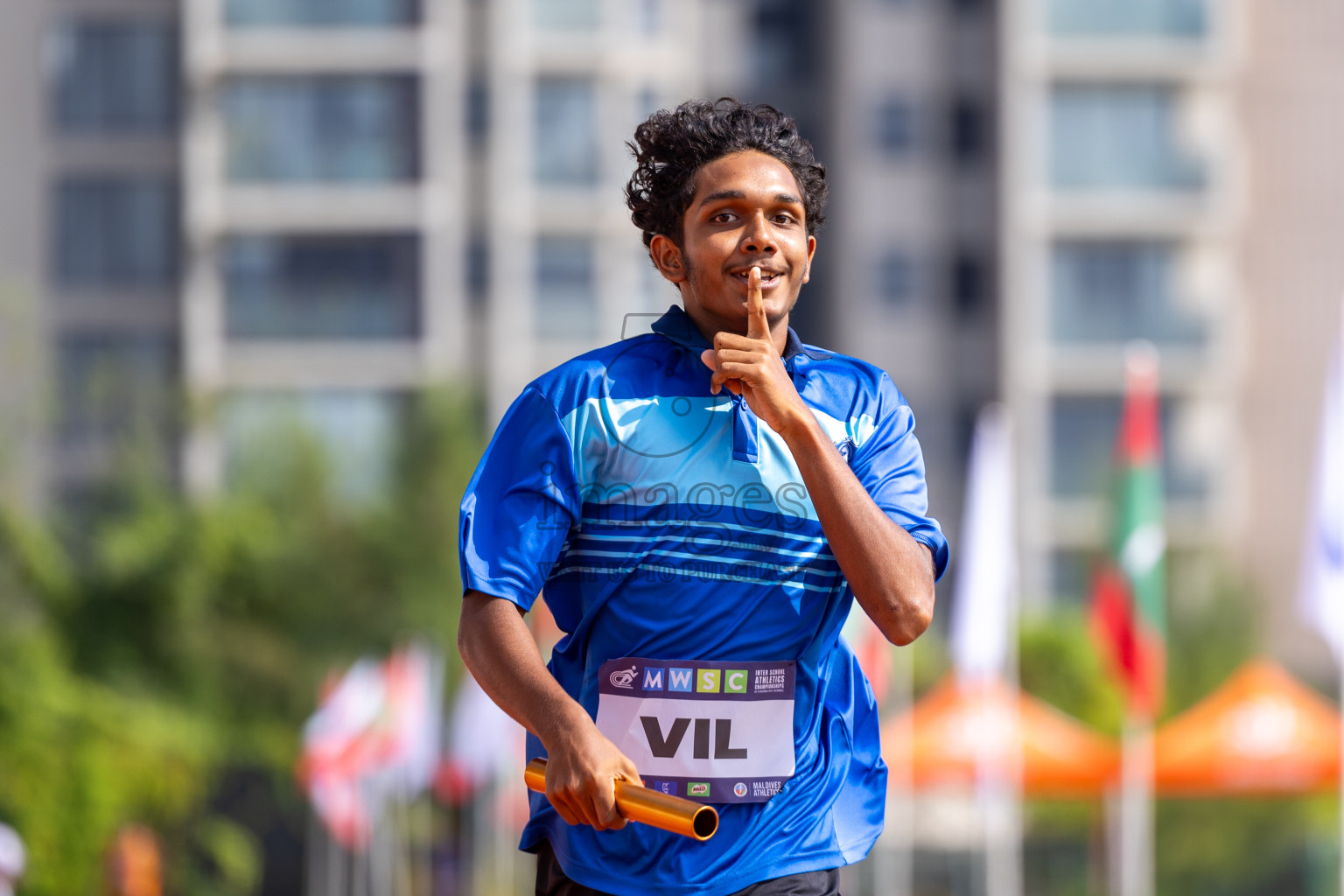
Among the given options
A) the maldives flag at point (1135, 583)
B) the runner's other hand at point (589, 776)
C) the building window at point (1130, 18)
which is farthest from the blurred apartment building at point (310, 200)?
the runner's other hand at point (589, 776)

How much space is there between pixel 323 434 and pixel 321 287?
5.70m

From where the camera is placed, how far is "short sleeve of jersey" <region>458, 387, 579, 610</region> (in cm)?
278

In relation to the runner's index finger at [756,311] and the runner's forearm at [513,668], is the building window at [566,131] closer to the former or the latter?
the runner's index finger at [756,311]

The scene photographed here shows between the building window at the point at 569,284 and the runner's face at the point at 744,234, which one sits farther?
the building window at the point at 569,284

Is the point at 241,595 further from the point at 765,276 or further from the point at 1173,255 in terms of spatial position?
the point at 765,276

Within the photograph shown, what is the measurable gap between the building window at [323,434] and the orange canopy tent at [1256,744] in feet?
70.6

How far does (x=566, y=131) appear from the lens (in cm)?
4272

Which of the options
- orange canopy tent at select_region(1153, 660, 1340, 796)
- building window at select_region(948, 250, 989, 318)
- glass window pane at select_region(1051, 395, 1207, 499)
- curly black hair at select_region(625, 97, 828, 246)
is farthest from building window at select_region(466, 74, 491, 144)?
curly black hair at select_region(625, 97, 828, 246)

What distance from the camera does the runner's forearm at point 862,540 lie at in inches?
107

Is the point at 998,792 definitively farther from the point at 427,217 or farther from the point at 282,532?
the point at 427,217

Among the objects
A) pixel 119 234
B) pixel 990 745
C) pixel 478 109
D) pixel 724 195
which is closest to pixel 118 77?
pixel 119 234

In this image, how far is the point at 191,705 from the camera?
107 ft

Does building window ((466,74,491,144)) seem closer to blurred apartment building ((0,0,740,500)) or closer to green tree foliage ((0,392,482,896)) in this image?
blurred apartment building ((0,0,740,500))

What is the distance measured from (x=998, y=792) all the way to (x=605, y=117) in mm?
26417
